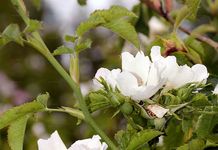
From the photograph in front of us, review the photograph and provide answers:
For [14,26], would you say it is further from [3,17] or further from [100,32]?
[3,17]

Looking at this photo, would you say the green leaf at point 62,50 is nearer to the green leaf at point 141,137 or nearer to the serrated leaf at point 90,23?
the serrated leaf at point 90,23

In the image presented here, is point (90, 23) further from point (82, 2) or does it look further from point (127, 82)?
point (82, 2)

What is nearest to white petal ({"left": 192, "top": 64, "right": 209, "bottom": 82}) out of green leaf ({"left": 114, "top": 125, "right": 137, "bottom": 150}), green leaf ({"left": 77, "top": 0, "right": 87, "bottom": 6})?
green leaf ({"left": 114, "top": 125, "right": 137, "bottom": 150})

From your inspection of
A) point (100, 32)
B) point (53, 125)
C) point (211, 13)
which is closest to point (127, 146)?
point (211, 13)

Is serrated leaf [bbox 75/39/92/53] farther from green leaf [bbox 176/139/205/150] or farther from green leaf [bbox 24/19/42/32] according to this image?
green leaf [bbox 176/139/205/150]

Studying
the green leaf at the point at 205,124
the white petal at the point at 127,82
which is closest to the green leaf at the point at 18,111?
the white petal at the point at 127,82

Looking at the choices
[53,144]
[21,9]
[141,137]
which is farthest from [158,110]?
[21,9]
